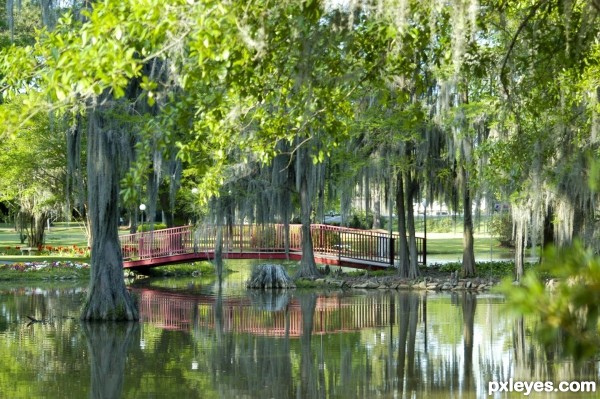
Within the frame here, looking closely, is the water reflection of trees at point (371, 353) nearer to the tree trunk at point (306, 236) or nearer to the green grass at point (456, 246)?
the tree trunk at point (306, 236)

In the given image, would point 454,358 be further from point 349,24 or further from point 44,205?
point 44,205

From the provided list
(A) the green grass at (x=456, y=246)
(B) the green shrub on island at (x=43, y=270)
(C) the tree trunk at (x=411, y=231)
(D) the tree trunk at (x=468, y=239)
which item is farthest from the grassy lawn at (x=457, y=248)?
(B) the green shrub on island at (x=43, y=270)

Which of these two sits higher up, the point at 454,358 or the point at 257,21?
the point at 257,21

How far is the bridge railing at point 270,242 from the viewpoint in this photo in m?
29.5

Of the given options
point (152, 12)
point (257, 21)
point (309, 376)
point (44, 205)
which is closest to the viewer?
point (152, 12)

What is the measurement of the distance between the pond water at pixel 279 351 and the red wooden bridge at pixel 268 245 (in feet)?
20.7

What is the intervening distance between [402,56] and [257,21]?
1.60 m

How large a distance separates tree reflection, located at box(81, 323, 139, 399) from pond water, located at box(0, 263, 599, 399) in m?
0.02

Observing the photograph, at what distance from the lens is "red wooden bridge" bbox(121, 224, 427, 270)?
29.6m

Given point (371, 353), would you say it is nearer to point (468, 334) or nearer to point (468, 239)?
point (468, 334)

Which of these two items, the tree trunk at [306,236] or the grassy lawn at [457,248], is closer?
the tree trunk at [306,236]

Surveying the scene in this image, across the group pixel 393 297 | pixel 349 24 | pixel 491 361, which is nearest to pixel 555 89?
pixel 349 24

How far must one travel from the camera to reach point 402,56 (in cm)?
841

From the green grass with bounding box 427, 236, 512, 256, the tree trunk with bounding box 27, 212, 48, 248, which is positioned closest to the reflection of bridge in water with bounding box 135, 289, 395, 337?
the tree trunk with bounding box 27, 212, 48, 248
